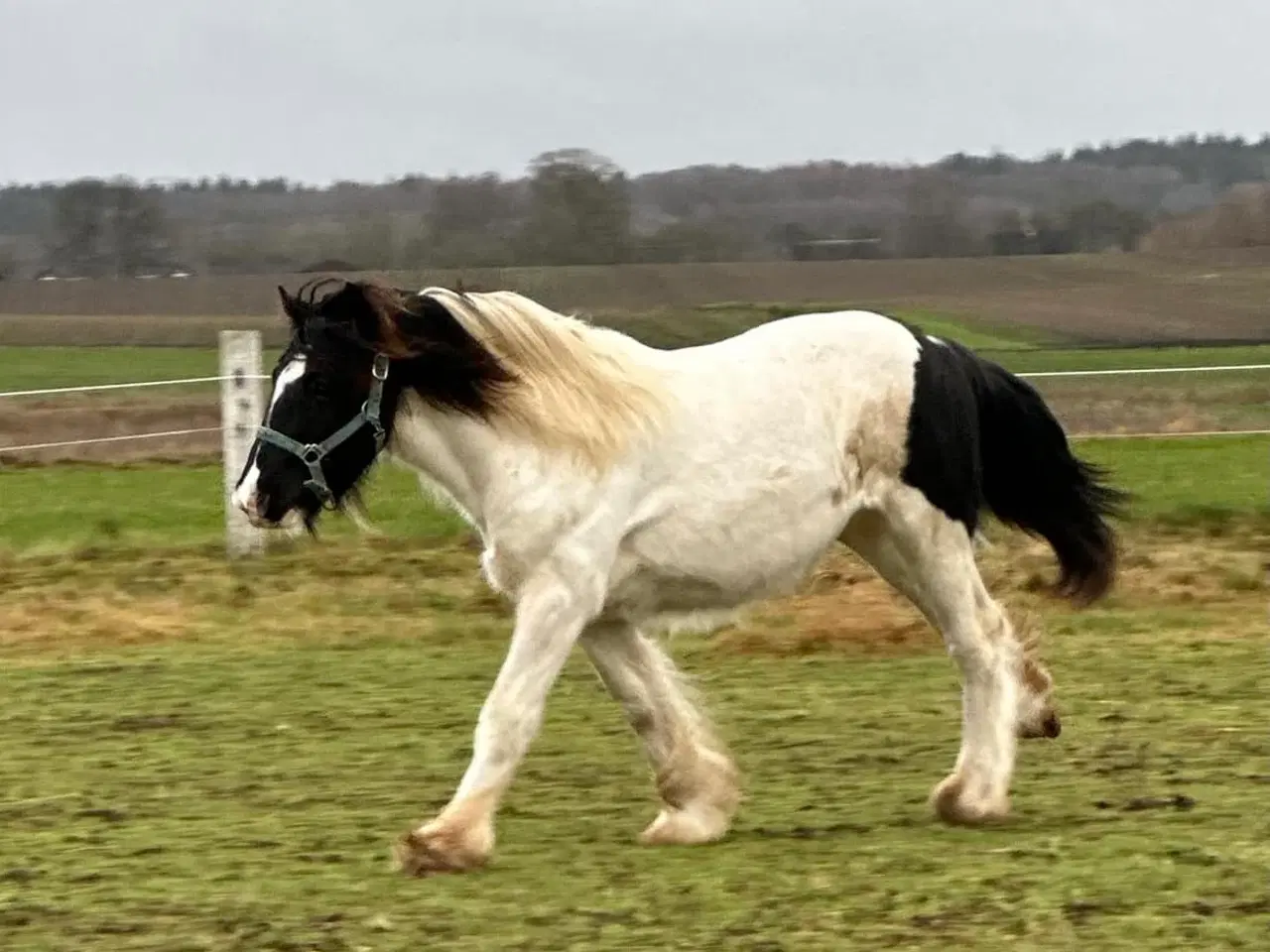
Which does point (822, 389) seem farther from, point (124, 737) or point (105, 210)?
point (105, 210)

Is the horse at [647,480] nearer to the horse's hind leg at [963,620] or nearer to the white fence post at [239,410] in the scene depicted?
the horse's hind leg at [963,620]

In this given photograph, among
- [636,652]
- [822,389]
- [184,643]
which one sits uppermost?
[822,389]

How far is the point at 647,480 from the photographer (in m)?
5.77

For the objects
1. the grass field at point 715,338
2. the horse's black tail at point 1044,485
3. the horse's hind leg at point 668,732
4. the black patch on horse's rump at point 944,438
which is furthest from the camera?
the grass field at point 715,338

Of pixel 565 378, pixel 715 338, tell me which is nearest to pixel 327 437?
pixel 565 378

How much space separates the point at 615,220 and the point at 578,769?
2289 centimetres

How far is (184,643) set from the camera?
34.3ft

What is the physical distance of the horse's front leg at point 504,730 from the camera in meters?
5.35

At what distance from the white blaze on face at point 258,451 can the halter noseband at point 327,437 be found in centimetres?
8

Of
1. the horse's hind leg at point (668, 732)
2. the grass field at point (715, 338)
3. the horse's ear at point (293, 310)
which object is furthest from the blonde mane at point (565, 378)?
the grass field at point (715, 338)

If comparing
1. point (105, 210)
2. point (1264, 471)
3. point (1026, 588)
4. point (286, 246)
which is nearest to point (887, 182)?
point (286, 246)

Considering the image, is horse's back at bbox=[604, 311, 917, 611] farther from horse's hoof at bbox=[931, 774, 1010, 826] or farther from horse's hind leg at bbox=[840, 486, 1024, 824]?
horse's hoof at bbox=[931, 774, 1010, 826]

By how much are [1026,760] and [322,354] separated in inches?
110

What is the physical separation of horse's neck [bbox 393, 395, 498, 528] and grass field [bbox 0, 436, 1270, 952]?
999 mm
